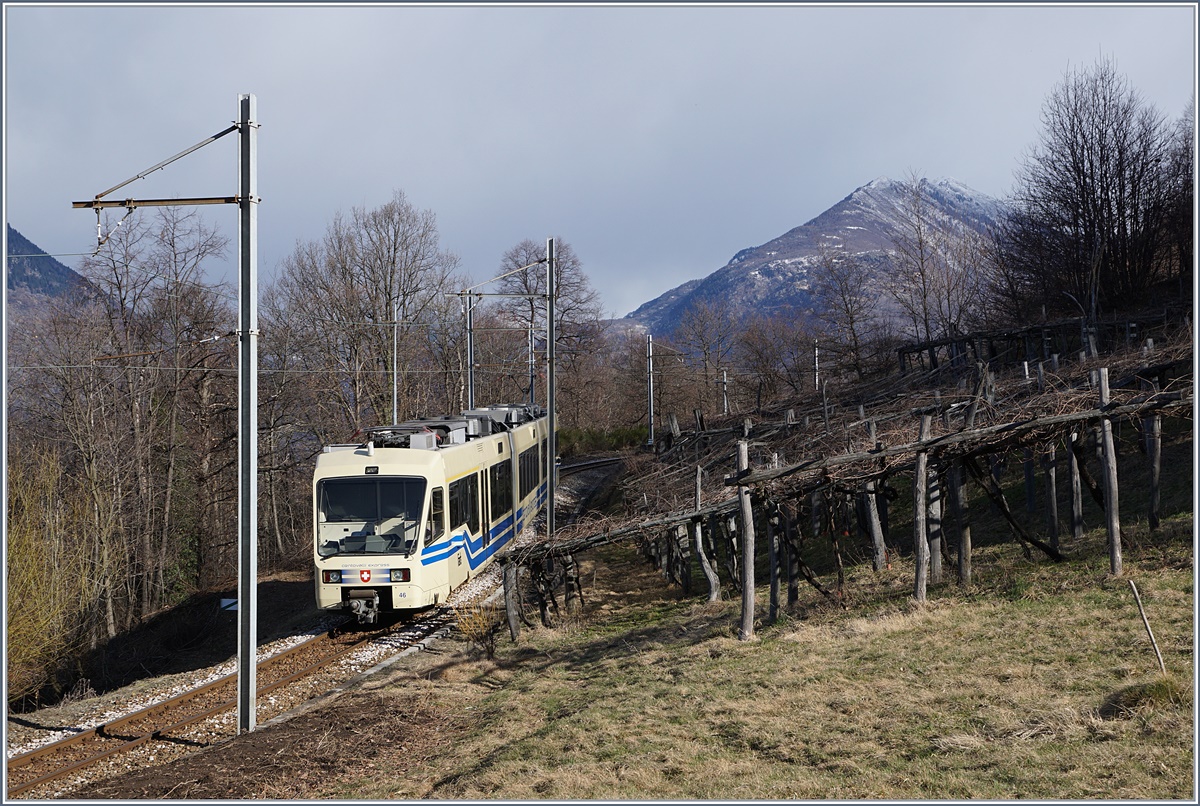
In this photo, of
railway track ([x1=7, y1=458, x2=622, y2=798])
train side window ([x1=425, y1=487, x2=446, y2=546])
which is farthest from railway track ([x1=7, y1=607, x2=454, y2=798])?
train side window ([x1=425, y1=487, x2=446, y2=546])

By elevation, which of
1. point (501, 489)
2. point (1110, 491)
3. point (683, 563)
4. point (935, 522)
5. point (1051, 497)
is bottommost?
point (683, 563)

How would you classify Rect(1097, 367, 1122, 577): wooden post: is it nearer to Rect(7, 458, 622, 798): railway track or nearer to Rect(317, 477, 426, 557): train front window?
Rect(317, 477, 426, 557): train front window

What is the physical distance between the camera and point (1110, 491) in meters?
12.4

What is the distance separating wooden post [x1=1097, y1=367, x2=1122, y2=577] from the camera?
12.4 m

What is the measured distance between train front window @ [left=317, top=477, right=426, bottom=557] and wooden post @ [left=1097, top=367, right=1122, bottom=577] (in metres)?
10.4

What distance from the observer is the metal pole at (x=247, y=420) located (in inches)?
435

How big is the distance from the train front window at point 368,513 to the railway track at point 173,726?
1.80m

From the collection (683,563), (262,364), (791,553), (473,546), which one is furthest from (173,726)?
(262,364)

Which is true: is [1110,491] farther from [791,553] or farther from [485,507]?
[485,507]

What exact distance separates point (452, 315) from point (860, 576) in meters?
39.0

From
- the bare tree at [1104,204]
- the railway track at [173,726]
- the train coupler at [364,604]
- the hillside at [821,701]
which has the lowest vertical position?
the railway track at [173,726]

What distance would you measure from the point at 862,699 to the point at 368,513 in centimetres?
901

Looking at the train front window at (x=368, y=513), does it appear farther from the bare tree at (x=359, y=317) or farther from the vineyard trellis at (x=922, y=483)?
the bare tree at (x=359, y=317)

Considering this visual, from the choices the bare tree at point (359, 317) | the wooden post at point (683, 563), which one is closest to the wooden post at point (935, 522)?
the wooden post at point (683, 563)
